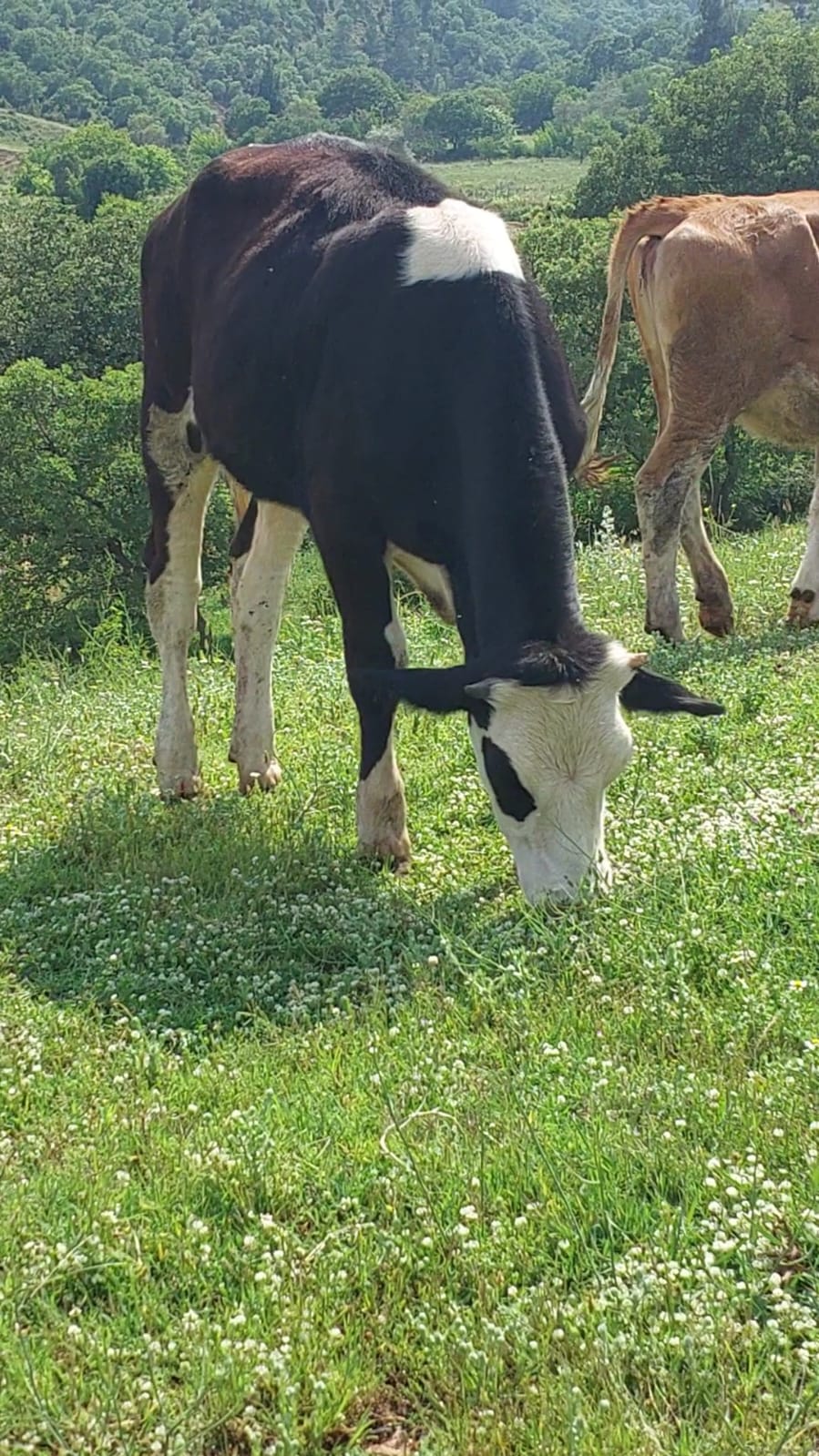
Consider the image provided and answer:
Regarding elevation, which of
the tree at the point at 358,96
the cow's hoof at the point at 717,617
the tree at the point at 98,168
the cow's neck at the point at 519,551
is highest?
the cow's neck at the point at 519,551

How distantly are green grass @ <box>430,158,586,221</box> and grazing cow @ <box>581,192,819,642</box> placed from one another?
70.4 meters

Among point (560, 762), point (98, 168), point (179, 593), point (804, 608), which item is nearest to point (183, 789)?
point (179, 593)

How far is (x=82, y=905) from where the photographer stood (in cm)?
532

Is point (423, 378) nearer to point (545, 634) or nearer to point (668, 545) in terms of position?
point (545, 634)

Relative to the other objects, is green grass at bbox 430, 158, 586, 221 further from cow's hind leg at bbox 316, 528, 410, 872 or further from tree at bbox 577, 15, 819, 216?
cow's hind leg at bbox 316, 528, 410, 872

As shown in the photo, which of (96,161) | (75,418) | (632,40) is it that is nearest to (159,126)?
(96,161)

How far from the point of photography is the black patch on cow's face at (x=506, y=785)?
4730 millimetres

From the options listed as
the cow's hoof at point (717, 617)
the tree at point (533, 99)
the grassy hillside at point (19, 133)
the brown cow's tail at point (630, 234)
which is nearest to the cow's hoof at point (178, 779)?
the cow's hoof at point (717, 617)

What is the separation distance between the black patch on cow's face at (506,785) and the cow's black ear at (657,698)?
0.46 metres

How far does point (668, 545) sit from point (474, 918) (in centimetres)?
474

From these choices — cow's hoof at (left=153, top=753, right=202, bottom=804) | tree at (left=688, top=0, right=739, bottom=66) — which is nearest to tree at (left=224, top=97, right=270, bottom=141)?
tree at (left=688, top=0, right=739, bottom=66)

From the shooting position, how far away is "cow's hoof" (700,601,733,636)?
30.3 feet

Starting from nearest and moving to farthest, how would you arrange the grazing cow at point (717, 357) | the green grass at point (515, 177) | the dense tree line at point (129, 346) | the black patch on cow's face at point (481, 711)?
the black patch on cow's face at point (481, 711) < the grazing cow at point (717, 357) < the dense tree line at point (129, 346) < the green grass at point (515, 177)

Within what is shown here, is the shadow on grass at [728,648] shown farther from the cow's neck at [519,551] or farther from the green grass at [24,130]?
the green grass at [24,130]
